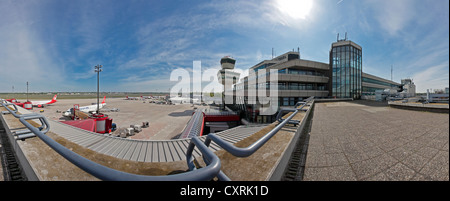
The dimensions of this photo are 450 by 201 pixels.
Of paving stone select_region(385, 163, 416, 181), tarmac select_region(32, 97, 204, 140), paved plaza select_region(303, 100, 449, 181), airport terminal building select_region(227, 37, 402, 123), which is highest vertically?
airport terminal building select_region(227, 37, 402, 123)

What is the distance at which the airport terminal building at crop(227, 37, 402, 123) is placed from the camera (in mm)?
25000

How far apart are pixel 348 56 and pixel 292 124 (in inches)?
1402

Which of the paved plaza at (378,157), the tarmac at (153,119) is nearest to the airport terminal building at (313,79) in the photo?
the tarmac at (153,119)

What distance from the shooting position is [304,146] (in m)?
3.50

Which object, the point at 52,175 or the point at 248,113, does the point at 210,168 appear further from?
the point at 248,113

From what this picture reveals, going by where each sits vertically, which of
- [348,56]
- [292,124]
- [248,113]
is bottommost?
[248,113]

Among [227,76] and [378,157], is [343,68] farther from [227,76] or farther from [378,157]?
[378,157]

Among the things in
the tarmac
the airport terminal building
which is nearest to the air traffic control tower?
the airport terminal building

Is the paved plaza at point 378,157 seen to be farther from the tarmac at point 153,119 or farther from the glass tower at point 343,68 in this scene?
the glass tower at point 343,68

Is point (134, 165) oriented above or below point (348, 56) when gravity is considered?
below

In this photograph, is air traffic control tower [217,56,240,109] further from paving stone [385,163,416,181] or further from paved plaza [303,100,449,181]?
paving stone [385,163,416,181]

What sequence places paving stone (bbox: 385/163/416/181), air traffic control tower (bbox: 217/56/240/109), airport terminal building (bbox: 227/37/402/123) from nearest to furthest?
paving stone (bbox: 385/163/416/181) < airport terminal building (bbox: 227/37/402/123) < air traffic control tower (bbox: 217/56/240/109)
